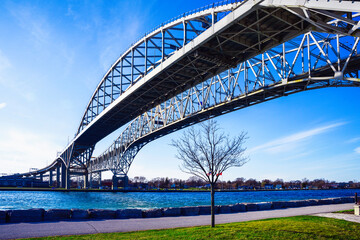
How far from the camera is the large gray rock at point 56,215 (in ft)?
41.8

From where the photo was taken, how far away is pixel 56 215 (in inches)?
510

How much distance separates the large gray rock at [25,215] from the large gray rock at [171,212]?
18.4ft

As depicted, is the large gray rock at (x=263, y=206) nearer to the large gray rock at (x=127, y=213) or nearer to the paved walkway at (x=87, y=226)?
the paved walkway at (x=87, y=226)

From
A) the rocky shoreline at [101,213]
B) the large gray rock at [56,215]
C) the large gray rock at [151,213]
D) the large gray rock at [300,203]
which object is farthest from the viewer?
the large gray rock at [300,203]

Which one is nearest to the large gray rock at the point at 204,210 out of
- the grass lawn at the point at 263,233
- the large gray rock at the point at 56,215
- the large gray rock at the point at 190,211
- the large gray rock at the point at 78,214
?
the large gray rock at the point at 190,211

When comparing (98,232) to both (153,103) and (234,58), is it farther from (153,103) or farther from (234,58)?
(153,103)

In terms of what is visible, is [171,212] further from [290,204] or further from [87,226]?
[290,204]

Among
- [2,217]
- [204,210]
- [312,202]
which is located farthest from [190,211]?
[312,202]

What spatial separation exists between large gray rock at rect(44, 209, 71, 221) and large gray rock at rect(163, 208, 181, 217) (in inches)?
178

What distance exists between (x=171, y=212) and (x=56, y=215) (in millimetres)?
5388

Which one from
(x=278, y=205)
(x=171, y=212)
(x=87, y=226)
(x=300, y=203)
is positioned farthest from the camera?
(x=300, y=203)

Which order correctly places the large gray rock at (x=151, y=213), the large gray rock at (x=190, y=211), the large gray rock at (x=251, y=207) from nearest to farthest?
the large gray rock at (x=151, y=213) < the large gray rock at (x=190, y=211) < the large gray rock at (x=251, y=207)

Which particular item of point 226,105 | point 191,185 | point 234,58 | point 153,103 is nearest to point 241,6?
point 234,58

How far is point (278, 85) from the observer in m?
27.0
